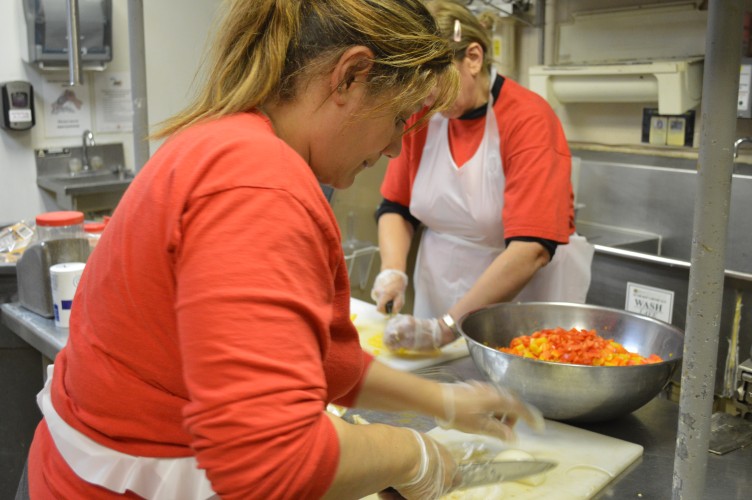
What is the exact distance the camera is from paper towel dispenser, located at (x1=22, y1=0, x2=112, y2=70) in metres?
3.23

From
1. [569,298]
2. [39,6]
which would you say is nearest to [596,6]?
[569,298]

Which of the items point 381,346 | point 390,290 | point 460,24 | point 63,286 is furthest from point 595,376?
point 63,286

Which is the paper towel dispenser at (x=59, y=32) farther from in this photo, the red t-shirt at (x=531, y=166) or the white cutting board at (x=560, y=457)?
the white cutting board at (x=560, y=457)

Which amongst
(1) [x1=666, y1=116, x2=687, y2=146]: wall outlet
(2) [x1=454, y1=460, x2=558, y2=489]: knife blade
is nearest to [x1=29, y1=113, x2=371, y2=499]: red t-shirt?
(2) [x1=454, y1=460, x2=558, y2=489]: knife blade

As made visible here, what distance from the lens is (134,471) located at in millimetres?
828

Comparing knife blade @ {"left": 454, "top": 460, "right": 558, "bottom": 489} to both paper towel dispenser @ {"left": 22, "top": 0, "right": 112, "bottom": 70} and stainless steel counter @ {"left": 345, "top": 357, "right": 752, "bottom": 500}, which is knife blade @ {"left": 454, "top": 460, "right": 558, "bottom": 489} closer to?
stainless steel counter @ {"left": 345, "top": 357, "right": 752, "bottom": 500}

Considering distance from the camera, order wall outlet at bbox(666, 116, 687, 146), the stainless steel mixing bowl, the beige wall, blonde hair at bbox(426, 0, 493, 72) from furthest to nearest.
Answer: the beige wall, wall outlet at bbox(666, 116, 687, 146), blonde hair at bbox(426, 0, 493, 72), the stainless steel mixing bowl

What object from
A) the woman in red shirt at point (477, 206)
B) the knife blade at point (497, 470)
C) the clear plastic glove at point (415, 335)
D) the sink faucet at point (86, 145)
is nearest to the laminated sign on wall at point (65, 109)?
the sink faucet at point (86, 145)

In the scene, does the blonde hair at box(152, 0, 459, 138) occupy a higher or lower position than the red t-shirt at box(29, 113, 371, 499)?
higher

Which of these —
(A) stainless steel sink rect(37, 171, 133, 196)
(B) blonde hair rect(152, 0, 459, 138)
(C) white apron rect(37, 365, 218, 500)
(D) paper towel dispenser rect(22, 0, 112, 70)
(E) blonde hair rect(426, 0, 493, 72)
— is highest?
(D) paper towel dispenser rect(22, 0, 112, 70)

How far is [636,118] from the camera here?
326cm

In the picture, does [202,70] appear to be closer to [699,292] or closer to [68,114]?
[699,292]

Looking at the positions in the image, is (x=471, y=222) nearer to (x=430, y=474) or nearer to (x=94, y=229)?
(x=94, y=229)

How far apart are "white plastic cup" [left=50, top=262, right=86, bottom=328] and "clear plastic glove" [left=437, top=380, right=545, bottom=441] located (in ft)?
3.13
